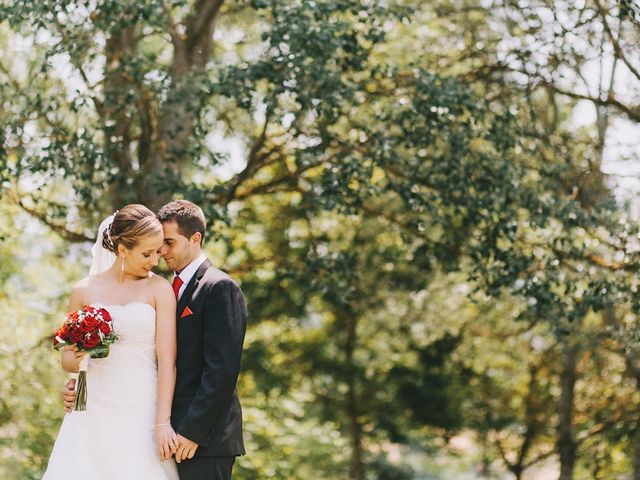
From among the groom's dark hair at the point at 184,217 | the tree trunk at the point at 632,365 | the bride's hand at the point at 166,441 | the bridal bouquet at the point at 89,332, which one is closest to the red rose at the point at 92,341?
the bridal bouquet at the point at 89,332

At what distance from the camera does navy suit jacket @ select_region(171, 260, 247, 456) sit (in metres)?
3.77

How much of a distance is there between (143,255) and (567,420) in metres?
8.54

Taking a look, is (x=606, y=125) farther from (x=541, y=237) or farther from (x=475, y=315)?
(x=475, y=315)

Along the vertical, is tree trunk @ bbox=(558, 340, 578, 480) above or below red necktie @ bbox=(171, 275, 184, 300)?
above

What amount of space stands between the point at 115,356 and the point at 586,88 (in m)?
6.92

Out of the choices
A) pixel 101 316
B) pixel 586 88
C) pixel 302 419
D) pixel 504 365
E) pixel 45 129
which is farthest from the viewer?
pixel 302 419

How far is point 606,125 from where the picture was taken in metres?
9.46

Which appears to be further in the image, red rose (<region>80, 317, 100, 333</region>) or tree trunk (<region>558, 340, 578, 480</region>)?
tree trunk (<region>558, 340, 578, 480</region>)

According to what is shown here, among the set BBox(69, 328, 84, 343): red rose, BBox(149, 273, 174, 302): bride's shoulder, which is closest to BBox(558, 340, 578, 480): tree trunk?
BBox(149, 273, 174, 302): bride's shoulder

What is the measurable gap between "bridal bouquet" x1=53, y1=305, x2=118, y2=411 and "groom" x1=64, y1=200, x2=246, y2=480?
0.33m

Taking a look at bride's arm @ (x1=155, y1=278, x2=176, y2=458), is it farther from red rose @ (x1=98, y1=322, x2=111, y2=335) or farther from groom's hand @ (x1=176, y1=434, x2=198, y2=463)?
red rose @ (x1=98, y1=322, x2=111, y2=335)

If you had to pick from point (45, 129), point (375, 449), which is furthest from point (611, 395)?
point (45, 129)

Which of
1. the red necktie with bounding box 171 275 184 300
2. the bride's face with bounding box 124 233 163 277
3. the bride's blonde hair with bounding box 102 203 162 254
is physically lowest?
the red necktie with bounding box 171 275 184 300

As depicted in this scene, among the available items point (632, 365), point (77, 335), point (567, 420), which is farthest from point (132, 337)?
point (567, 420)
